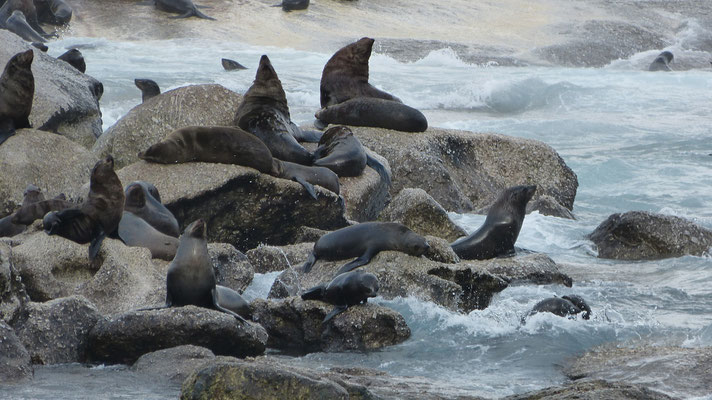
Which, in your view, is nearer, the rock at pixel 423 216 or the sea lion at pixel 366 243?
the sea lion at pixel 366 243

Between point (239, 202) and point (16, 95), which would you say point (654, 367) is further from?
point (16, 95)

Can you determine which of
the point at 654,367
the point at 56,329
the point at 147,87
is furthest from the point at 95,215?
the point at 147,87

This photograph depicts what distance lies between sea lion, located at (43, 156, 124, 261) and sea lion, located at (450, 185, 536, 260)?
9.29 feet

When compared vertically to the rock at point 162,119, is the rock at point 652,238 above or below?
below

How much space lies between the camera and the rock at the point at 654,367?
5949mm

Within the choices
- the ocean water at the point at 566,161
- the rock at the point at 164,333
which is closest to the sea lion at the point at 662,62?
the ocean water at the point at 566,161

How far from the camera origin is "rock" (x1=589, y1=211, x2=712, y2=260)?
416 inches

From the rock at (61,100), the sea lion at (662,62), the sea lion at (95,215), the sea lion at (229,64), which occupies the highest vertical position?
the sea lion at (95,215)

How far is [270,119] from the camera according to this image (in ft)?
35.0

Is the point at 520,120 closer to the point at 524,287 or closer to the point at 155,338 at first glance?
the point at 524,287

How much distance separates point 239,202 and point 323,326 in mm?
2597

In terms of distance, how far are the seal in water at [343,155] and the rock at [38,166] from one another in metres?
2.16

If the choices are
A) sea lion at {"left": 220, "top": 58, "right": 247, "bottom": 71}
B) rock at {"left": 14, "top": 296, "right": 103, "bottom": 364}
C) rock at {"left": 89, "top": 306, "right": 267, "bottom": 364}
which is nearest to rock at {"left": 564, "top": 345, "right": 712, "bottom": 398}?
rock at {"left": 89, "top": 306, "right": 267, "bottom": 364}

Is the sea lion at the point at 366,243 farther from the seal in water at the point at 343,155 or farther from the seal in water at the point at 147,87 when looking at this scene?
the seal in water at the point at 147,87
